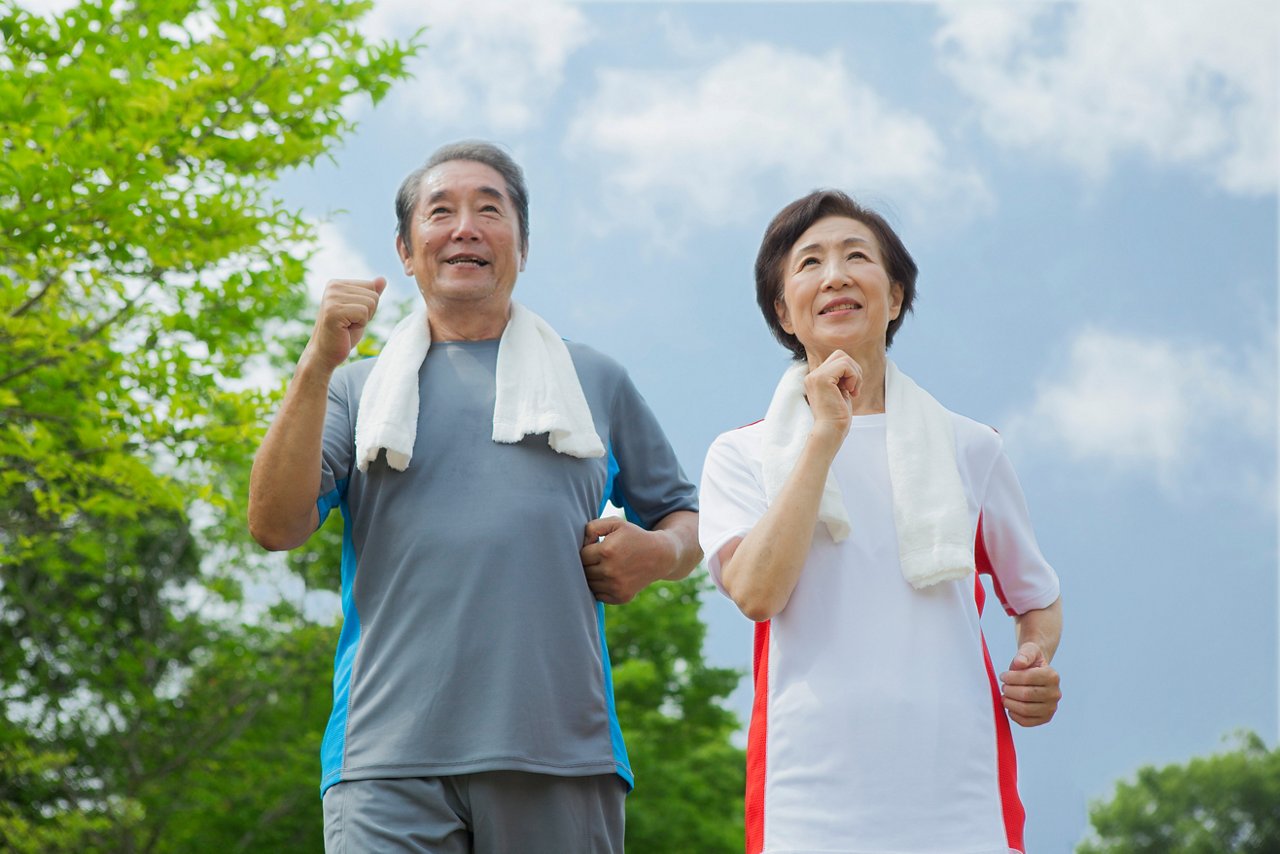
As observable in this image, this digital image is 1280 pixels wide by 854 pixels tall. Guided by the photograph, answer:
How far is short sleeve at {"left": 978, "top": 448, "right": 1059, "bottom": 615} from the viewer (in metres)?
2.56

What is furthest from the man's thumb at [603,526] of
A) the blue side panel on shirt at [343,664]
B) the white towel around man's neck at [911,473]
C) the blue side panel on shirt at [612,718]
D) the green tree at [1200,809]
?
the green tree at [1200,809]

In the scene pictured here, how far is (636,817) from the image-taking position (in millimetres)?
14195

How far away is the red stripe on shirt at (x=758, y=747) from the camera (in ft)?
7.41

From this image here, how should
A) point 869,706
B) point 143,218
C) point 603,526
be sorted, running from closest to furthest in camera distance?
point 869,706
point 603,526
point 143,218

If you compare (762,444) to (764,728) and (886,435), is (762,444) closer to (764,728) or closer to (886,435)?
(886,435)

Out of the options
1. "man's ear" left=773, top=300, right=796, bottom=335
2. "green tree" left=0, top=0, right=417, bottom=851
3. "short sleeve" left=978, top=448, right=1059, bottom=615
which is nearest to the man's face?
"man's ear" left=773, top=300, right=796, bottom=335

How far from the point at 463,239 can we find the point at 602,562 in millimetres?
780

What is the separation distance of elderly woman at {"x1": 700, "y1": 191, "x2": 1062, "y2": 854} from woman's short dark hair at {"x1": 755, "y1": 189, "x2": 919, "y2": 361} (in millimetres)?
15

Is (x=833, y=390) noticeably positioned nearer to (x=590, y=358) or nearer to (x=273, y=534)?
(x=590, y=358)

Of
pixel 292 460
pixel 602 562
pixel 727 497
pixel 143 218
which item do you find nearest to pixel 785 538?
pixel 727 497

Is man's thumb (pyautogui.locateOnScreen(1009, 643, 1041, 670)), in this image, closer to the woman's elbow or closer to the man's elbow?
the woman's elbow

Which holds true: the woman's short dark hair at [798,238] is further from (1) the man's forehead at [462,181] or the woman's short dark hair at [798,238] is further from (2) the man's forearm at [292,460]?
(2) the man's forearm at [292,460]

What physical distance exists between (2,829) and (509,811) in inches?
348

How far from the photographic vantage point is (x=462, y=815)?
244 centimetres
